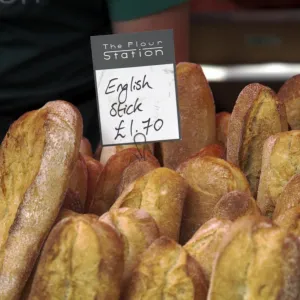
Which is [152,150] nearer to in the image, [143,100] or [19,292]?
[143,100]

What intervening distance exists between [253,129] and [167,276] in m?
0.41

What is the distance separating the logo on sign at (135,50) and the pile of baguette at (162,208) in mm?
136

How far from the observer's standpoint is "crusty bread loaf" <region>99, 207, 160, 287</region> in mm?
790

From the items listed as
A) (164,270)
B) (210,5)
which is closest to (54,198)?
(164,270)

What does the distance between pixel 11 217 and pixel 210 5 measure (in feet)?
8.30

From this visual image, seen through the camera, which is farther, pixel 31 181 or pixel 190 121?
pixel 190 121

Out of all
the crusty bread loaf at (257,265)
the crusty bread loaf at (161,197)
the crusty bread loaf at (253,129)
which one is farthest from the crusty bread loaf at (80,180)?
the crusty bread loaf at (257,265)

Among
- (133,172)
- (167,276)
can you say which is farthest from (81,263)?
(133,172)

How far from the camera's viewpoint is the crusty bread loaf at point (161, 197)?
0.88 meters

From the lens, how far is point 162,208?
2.90 feet

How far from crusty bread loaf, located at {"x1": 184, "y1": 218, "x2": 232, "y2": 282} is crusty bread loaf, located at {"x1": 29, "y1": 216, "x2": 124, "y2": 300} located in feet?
0.32

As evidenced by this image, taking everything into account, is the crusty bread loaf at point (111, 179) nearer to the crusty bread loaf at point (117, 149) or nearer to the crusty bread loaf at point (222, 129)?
the crusty bread loaf at point (117, 149)

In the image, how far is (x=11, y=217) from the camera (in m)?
0.84

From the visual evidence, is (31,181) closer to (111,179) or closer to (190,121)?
(111,179)
